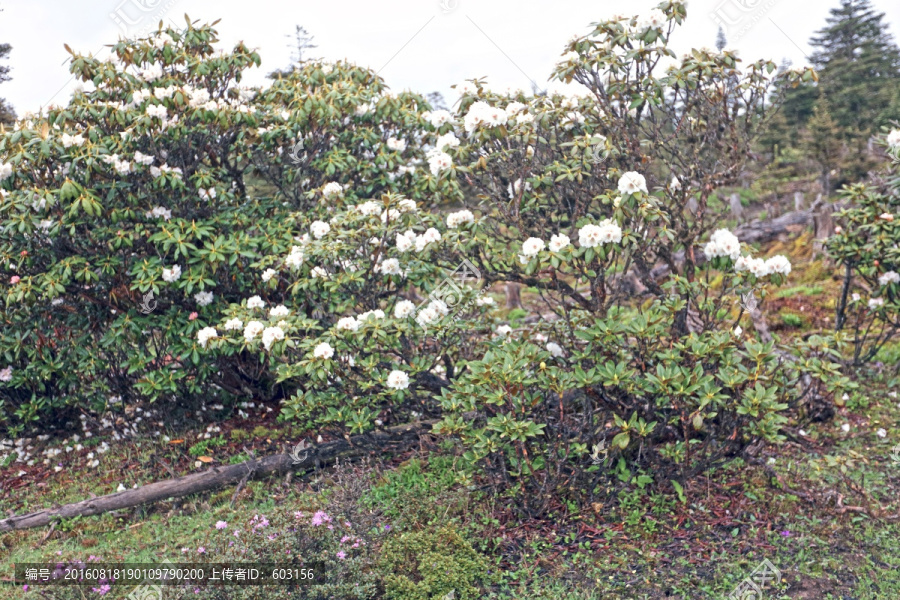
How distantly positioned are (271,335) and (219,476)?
147cm

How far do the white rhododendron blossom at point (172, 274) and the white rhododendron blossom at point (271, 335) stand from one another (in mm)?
1424

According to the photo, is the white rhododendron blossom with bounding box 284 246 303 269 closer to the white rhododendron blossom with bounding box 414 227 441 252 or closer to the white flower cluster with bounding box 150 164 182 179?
the white rhododendron blossom with bounding box 414 227 441 252

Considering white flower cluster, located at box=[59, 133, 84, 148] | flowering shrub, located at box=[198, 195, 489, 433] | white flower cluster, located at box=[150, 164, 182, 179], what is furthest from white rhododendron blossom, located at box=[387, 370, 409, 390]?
white flower cluster, located at box=[59, 133, 84, 148]

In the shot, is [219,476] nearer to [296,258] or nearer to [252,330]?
[252,330]

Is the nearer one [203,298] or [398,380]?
[398,380]

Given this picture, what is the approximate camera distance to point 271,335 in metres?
4.64

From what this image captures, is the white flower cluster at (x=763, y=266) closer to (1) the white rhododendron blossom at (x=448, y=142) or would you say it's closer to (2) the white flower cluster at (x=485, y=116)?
(2) the white flower cluster at (x=485, y=116)

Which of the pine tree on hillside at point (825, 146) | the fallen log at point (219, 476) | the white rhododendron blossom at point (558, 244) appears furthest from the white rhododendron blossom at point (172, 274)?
the pine tree on hillside at point (825, 146)

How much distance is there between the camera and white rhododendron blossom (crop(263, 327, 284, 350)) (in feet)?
15.2

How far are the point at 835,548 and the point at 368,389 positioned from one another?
10.9ft

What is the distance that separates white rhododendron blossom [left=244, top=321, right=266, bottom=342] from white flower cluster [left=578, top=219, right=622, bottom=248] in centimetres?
241

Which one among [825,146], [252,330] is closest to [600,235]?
[252,330]

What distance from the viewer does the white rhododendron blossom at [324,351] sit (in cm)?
452

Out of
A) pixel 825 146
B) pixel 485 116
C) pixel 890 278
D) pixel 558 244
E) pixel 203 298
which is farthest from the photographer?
pixel 825 146
